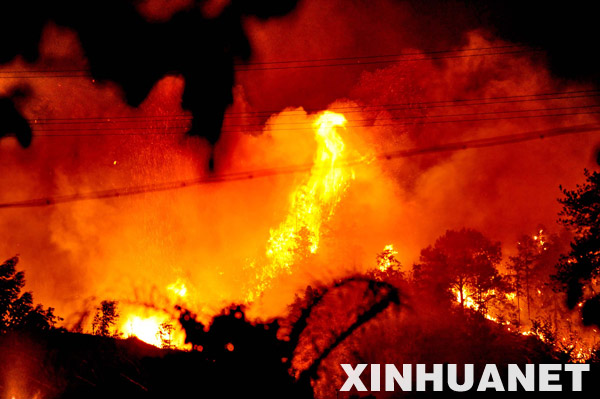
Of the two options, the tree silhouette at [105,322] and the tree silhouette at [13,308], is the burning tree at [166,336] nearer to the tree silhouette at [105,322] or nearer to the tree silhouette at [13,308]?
the tree silhouette at [105,322]

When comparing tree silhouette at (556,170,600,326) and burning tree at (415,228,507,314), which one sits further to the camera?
burning tree at (415,228,507,314)

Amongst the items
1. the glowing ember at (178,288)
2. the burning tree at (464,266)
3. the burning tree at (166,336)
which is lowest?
the burning tree at (166,336)

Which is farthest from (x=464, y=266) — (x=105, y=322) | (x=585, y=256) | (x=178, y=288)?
(x=105, y=322)

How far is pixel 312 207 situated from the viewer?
27641 millimetres

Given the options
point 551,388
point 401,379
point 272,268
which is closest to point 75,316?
point 272,268

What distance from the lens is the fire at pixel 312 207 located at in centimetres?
2614

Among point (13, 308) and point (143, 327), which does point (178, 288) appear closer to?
point (143, 327)

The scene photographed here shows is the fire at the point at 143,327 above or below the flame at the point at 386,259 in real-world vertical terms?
below

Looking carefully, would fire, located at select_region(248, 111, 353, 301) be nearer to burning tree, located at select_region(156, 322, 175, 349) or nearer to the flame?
burning tree, located at select_region(156, 322, 175, 349)

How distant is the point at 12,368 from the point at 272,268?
14.0 meters

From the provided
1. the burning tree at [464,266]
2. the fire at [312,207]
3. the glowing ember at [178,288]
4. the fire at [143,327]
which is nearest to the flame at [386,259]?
the burning tree at [464,266]

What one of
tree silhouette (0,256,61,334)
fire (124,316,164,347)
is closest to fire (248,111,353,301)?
fire (124,316,164,347)

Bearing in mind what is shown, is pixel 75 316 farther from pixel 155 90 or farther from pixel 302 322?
pixel 302 322

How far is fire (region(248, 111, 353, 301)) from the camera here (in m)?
26.1
